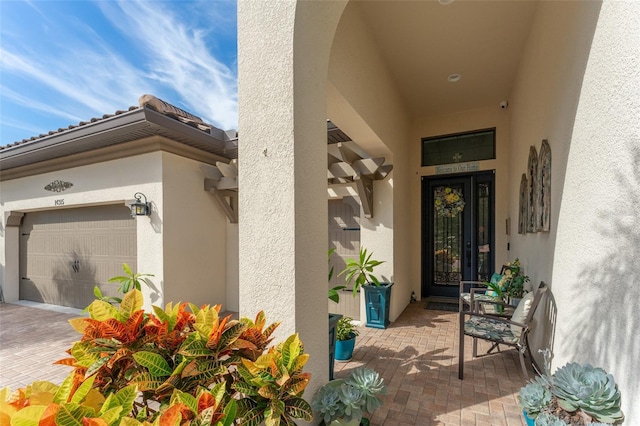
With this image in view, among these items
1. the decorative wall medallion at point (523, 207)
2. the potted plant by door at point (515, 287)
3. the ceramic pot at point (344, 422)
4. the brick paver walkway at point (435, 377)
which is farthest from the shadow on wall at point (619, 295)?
the decorative wall medallion at point (523, 207)

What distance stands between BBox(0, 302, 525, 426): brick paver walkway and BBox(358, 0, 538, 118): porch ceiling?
413cm

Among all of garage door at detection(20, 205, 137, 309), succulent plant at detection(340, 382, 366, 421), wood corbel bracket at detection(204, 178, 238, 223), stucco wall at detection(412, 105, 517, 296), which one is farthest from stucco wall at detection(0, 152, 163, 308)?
stucco wall at detection(412, 105, 517, 296)

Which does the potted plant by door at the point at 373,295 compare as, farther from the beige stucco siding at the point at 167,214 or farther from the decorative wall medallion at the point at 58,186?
the decorative wall medallion at the point at 58,186

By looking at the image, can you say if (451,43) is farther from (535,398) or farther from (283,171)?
(535,398)

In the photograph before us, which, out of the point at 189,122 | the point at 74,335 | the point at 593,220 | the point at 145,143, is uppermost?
the point at 189,122

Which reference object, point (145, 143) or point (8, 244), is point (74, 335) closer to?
point (145, 143)

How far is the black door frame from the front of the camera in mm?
5820

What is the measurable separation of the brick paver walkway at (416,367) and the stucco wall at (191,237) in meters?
1.70

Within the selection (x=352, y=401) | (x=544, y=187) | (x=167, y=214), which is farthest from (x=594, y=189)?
(x=167, y=214)

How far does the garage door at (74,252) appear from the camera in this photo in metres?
5.34

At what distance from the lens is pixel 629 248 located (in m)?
1.52

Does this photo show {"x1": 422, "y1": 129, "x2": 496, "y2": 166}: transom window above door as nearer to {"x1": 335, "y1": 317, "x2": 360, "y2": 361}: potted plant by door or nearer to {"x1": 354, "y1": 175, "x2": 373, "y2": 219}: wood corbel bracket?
{"x1": 354, "y1": 175, "x2": 373, "y2": 219}: wood corbel bracket

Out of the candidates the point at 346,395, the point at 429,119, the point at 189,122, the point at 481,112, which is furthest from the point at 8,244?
the point at 481,112

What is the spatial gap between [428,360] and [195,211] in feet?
14.5
